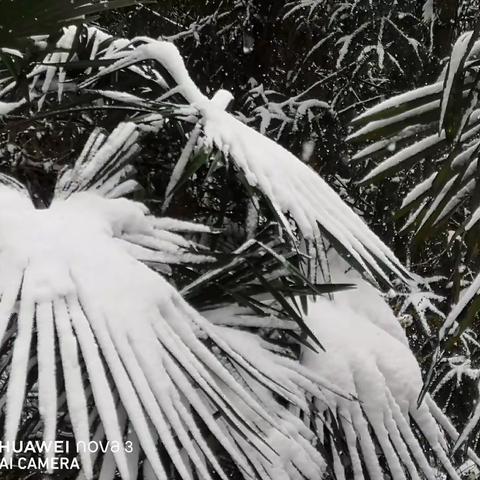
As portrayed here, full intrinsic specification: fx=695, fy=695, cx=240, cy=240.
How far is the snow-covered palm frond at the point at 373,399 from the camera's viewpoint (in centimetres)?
92

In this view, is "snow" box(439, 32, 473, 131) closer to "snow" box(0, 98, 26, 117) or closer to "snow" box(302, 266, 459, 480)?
"snow" box(302, 266, 459, 480)

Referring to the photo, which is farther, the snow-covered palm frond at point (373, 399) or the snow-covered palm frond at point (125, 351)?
the snow-covered palm frond at point (373, 399)

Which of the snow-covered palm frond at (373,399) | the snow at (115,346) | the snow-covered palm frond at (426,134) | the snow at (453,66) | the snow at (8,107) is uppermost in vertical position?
the snow at (453,66)

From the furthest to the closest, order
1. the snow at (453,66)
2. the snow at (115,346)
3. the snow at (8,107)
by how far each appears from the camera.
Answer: the snow at (8,107)
the snow at (453,66)
the snow at (115,346)


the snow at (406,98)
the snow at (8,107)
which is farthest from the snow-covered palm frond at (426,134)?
the snow at (8,107)

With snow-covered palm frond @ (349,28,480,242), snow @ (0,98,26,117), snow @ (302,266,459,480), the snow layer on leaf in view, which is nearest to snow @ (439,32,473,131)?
snow-covered palm frond @ (349,28,480,242)

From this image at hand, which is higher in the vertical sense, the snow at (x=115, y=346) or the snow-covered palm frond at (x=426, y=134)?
the snow-covered palm frond at (x=426, y=134)

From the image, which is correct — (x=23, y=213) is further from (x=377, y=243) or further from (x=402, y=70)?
(x=402, y=70)

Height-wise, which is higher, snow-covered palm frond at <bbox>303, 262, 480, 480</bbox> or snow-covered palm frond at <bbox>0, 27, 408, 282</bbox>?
snow-covered palm frond at <bbox>0, 27, 408, 282</bbox>

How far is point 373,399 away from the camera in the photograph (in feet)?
3.10

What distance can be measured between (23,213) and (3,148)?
52cm

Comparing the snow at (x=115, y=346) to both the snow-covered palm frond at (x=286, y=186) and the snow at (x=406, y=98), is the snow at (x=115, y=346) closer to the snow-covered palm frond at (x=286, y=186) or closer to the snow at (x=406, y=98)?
the snow-covered palm frond at (x=286, y=186)

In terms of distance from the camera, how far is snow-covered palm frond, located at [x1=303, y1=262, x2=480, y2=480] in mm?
925

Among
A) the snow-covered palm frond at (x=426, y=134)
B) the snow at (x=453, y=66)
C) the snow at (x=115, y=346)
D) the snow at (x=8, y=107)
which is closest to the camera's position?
the snow at (x=115, y=346)
